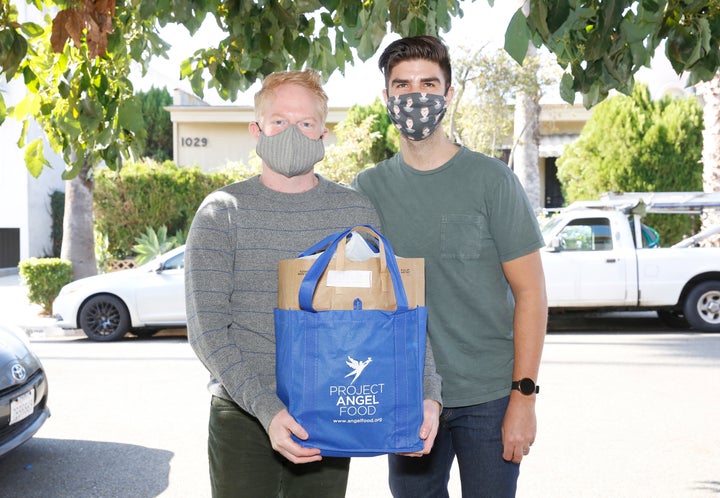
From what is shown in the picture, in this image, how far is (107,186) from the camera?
61.6ft

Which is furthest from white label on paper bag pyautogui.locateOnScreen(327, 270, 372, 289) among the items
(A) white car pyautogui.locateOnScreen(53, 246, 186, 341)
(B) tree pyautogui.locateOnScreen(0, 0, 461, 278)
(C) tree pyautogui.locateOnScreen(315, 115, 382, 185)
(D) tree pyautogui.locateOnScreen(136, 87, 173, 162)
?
(D) tree pyautogui.locateOnScreen(136, 87, 173, 162)

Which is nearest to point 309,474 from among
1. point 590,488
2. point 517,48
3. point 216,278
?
point 216,278

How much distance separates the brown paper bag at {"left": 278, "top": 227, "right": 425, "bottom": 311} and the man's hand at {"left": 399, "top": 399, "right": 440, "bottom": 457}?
0.31m

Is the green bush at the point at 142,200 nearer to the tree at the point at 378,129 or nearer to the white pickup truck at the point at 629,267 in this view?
the tree at the point at 378,129

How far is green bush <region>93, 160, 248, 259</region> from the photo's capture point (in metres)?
18.9

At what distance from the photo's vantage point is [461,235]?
253 centimetres

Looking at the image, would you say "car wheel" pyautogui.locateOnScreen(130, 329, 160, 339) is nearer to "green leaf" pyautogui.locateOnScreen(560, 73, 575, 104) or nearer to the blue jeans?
"green leaf" pyautogui.locateOnScreen(560, 73, 575, 104)

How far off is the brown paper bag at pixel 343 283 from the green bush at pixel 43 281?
13.2m

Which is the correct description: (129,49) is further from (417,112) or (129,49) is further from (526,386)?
(526,386)

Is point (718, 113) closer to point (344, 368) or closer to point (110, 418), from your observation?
point (110, 418)

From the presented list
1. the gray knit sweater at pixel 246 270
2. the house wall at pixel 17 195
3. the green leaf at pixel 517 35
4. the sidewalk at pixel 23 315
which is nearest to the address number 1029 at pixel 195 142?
the house wall at pixel 17 195

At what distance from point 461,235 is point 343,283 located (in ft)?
1.96

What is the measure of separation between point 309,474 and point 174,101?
98.5ft

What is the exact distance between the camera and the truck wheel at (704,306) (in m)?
11.7
